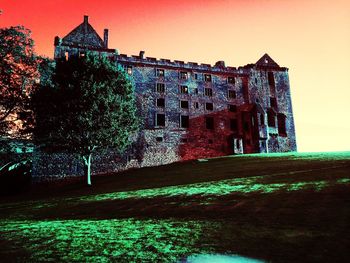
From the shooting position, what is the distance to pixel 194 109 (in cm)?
5219

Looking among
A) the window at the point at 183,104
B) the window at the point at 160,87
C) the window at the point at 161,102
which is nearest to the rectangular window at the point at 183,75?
the window at the point at 160,87

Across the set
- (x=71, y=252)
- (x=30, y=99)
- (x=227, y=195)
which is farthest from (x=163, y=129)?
(x=71, y=252)

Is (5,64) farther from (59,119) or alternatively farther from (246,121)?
(246,121)

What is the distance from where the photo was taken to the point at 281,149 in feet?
179

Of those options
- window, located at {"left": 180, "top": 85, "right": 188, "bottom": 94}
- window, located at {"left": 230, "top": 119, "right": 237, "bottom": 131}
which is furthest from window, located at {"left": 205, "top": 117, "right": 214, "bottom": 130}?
window, located at {"left": 180, "top": 85, "right": 188, "bottom": 94}

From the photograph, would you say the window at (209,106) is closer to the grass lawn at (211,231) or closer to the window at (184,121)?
the window at (184,121)

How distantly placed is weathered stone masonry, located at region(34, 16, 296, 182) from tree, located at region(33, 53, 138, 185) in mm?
16243

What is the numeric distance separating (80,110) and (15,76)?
6216mm

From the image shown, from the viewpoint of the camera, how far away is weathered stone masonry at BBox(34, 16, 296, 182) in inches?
1890

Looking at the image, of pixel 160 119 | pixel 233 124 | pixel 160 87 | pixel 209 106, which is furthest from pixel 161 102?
pixel 233 124

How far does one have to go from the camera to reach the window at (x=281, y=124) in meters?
56.3

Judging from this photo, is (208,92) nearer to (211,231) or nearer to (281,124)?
(281,124)

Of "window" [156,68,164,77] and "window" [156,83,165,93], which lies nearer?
"window" [156,83,165,93]

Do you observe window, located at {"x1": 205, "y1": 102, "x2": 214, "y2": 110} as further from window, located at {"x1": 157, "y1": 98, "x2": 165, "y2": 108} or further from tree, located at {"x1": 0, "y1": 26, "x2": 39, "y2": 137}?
tree, located at {"x1": 0, "y1": 26, "x2": 39, "y2": 137}
